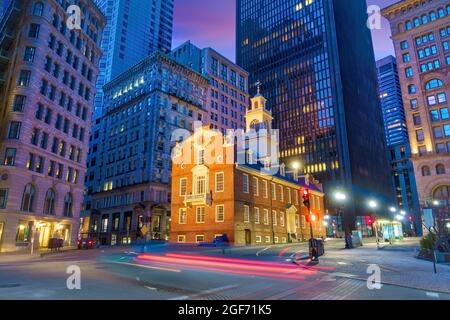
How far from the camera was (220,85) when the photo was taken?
289 ft

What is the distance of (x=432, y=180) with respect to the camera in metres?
64.4

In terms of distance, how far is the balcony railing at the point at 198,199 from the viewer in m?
41.1

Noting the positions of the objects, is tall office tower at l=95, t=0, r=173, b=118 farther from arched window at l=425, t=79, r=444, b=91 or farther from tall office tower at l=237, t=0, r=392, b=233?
arched window at l=425, t=79, r=444, b=91

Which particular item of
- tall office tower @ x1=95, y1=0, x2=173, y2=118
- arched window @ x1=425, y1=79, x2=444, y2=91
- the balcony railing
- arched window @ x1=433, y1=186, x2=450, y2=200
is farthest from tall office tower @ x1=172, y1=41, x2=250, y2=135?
arched window @ x1=433, y1=186, x2=450, y2=200

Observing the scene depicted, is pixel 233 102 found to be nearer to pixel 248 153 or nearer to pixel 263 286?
pixel 248 153

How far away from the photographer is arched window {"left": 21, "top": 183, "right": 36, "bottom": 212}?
1522 inches

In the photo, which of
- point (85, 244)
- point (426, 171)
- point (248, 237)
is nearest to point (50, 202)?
point (85, 244)

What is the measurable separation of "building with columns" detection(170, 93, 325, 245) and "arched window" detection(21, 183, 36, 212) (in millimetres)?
18601

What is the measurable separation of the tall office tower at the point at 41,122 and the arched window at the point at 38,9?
13 cm

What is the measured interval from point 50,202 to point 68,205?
4221 millimetres

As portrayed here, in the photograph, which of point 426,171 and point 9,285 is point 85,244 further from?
point 426,171
